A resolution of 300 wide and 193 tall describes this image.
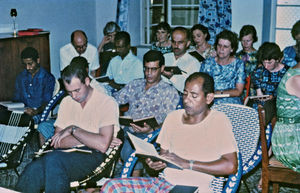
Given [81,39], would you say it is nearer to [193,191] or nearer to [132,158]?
[132,158]

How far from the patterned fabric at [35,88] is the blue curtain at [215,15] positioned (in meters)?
3.44

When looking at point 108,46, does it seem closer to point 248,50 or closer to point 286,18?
point 248,50

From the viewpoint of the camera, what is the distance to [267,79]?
4.60m

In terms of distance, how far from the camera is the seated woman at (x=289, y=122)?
2924 millimetres

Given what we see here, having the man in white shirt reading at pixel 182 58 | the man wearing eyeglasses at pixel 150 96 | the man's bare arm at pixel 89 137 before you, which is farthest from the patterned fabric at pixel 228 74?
the man's bare arm at pixel 89 137

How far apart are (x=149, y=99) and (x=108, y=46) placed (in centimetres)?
361

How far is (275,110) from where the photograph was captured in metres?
3.16

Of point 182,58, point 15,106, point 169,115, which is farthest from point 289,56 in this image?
point 15,106

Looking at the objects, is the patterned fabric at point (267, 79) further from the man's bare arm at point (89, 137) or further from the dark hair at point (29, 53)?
the dark hair at point (29, 53)

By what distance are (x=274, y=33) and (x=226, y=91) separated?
3.24 m

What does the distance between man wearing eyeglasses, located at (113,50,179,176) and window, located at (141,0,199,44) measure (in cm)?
422

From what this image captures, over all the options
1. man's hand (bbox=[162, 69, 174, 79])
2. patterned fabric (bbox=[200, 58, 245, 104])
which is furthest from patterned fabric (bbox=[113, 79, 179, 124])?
patterned fabric (bbox=[200, 58, 245, 104])

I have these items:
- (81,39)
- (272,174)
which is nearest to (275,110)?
(272,174)

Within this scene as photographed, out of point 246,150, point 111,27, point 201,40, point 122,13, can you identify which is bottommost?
point 246,150
